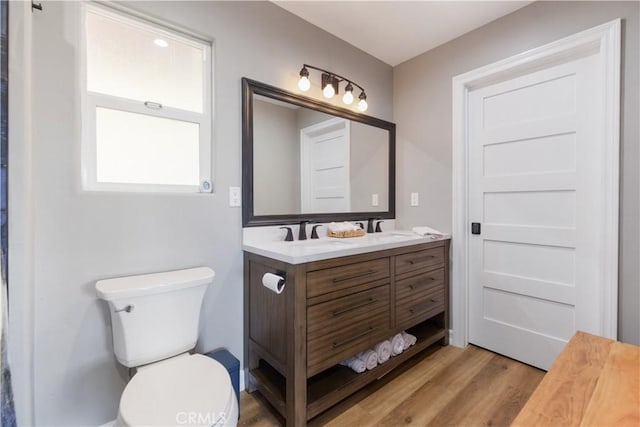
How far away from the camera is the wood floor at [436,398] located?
1.48 m

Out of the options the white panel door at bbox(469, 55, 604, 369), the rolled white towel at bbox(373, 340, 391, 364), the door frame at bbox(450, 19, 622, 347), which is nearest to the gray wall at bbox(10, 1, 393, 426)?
the rolled white towel at bbox(373, 340, 391, 364)

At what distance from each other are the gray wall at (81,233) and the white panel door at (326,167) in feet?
1.78

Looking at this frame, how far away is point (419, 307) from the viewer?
1985 millimetres

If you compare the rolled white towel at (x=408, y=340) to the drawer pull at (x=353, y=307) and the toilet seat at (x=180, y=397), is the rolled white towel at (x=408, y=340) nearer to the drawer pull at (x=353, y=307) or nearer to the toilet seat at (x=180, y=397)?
the drawer pull at (x=353, y=307)

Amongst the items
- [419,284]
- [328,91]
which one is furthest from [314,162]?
[419,284]

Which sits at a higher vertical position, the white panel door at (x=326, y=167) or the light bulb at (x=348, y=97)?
the light bulb at (x=348, y=97)

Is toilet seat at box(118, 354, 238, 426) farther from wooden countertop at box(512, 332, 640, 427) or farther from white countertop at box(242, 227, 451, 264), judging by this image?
wooden countertop at box(512, 332, 640, 427)

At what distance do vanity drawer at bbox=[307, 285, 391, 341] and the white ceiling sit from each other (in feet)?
6.08

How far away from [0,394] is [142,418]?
45 cm

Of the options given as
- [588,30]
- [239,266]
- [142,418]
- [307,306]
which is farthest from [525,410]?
[588,30]

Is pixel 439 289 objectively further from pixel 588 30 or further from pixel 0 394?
pixel 0 394

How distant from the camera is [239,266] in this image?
67.5 inches

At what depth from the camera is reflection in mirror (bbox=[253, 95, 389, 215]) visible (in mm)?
1831
